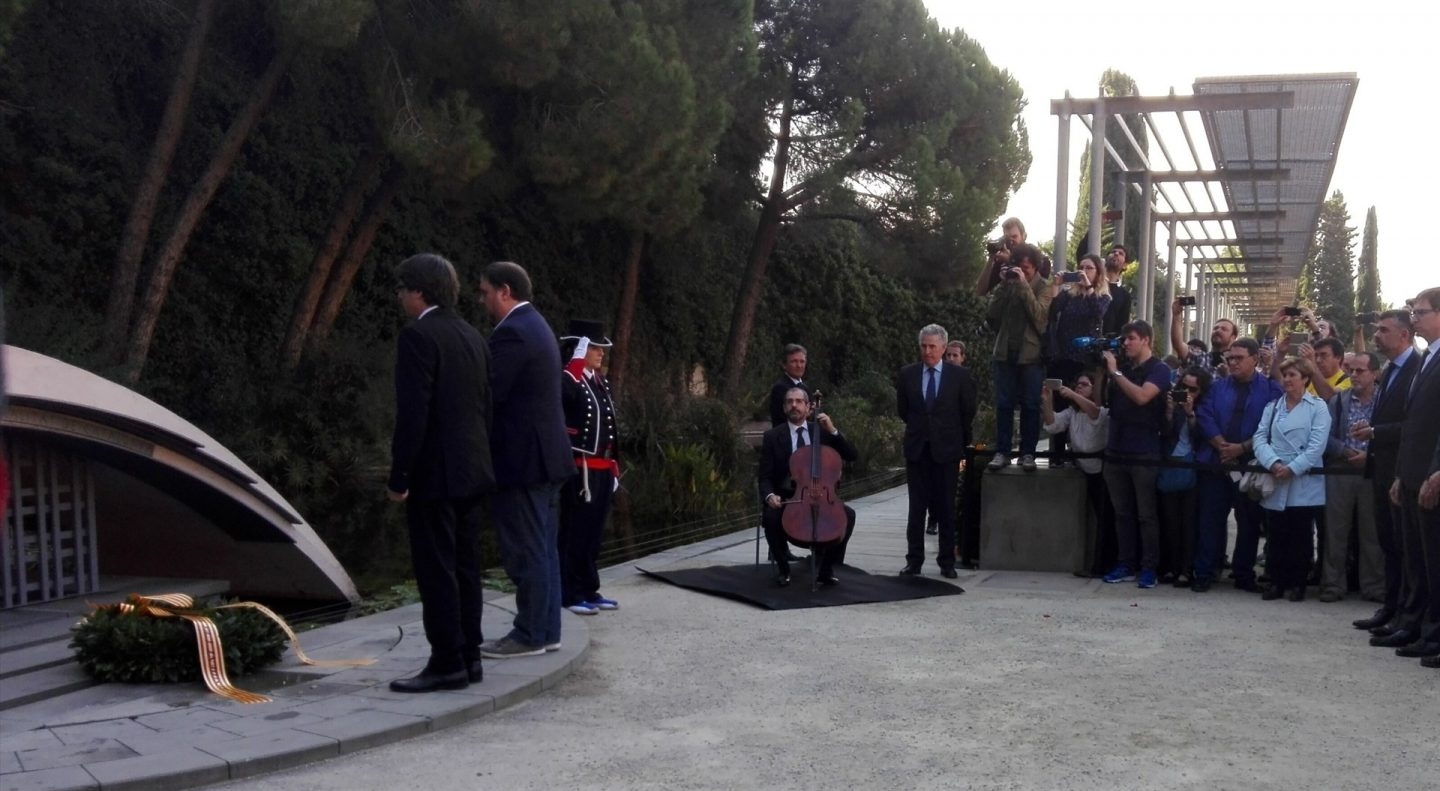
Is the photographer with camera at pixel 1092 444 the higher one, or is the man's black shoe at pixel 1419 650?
the photographer with camera at pixel 1092 444

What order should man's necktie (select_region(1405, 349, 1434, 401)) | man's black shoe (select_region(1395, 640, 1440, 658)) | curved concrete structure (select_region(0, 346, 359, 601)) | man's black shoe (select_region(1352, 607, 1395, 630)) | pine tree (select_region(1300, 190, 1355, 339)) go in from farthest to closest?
pine tree (select_region(1300, 190, 1355, 339)) → man's black shoe (select_region(1352, 607, 1395, 630)) → curved concrete structure (select_region(0, 346, 359, 601)) → man's necktie (select_region(1405, 349, 1434, 401)) → man's black shoe (select_region(1395, 640, 1440, 658))

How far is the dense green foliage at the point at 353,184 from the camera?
14.9 m

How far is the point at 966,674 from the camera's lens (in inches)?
253

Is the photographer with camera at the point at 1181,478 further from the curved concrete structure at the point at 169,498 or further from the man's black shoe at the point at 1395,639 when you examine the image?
the curved concrete structure at the point at 169,498

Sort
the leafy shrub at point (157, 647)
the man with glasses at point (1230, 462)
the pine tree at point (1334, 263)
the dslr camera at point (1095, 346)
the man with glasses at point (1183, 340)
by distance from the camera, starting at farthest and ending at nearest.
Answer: the pine tree at point (1334, 263) < the man with glasses at point (1183, 340) < the dslr camera at point (1095, 346) < the man with glasses at point (1230, 462) < the leafy shrub at point (157, 647)

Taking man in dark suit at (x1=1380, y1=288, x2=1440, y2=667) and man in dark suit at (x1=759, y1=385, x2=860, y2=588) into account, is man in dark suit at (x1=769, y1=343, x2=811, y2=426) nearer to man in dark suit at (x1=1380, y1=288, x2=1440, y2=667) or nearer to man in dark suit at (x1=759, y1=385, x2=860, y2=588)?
man in dark suit at (x1=759, y1=385, x2=860, y2=588)

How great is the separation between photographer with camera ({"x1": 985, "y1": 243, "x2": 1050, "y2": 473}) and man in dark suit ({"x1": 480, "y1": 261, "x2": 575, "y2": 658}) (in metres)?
4.36

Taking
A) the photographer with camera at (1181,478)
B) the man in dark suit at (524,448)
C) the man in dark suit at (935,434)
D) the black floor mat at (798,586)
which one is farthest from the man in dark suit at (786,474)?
the man in dark suit at (524,448)

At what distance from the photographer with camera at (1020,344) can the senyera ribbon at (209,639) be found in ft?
17.3

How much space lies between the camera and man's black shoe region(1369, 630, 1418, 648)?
7141 millimetres

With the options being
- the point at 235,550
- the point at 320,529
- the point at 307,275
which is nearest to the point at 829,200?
the point at 307,275

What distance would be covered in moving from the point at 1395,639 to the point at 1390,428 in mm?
1195

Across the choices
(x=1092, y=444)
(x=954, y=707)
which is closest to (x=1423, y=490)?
(x=954, y=707)

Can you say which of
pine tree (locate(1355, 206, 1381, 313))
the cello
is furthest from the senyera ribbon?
pine tree (locate(1355, 206, 1381, 313))
